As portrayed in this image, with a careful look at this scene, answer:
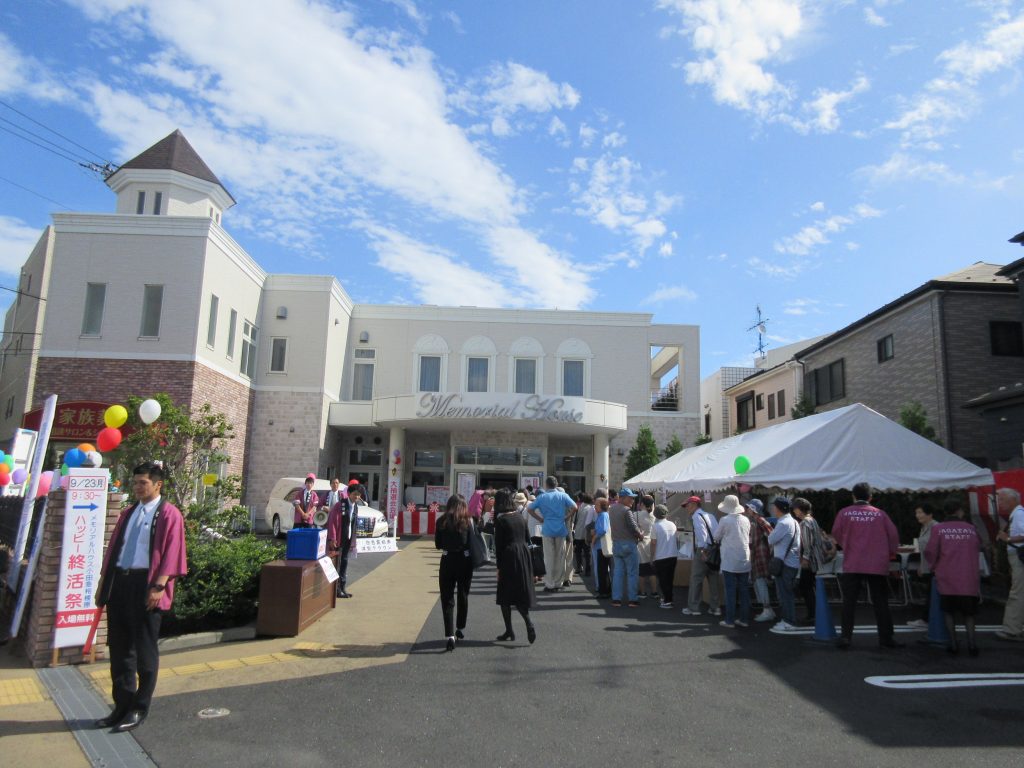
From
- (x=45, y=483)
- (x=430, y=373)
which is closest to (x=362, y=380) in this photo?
(x=430, y=373)

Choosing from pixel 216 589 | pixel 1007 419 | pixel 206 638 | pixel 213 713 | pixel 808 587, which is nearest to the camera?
pixel 213 713

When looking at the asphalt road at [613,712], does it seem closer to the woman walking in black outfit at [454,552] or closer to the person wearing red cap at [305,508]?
the woman walking in black outfit at [454,552]

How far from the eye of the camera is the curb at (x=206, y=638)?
6988 mm

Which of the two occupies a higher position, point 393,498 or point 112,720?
point 393,498

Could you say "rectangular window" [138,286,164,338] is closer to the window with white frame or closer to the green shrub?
the window with white frame

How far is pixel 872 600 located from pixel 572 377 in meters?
21.9

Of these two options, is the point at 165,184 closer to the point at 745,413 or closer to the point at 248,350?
the point at 248,350

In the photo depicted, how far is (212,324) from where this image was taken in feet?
71.3

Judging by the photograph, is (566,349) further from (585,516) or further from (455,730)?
(455,730)

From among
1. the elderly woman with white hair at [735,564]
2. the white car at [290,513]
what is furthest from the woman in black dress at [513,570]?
the white car at [290,513]

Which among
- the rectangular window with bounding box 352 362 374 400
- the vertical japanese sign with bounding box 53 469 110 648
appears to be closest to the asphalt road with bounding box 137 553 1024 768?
the vertical japanese sign with bounding box 53 469 110 648

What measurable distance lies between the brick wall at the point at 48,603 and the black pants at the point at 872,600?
24.0 ft

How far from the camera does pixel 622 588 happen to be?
10.3m

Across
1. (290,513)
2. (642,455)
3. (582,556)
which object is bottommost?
(582,556)
